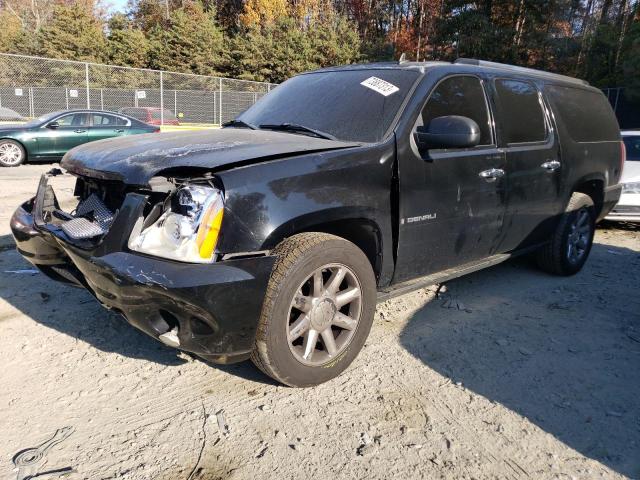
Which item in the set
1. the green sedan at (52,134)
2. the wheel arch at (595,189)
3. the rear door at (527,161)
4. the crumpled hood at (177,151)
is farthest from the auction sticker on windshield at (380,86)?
the green sedan at (52,134)

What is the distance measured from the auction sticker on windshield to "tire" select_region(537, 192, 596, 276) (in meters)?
2.37

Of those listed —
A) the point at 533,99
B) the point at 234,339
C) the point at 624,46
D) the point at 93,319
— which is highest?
the point at 624,46

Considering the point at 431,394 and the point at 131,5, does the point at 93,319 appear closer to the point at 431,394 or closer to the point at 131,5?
the point at 431,394

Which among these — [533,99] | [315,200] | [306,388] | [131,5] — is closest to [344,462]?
[306,388]

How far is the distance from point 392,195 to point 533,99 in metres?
2.10

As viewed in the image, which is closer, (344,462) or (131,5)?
(344,462)

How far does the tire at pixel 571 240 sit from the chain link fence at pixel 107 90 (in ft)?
51.5

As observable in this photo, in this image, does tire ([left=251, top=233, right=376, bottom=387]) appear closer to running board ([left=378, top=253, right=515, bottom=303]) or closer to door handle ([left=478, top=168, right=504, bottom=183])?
running board ([left=378, top=253, right=515, bottom=303])

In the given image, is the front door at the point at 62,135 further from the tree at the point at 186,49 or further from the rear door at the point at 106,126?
the tree at the point at 186,49

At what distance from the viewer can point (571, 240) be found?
16.4ft

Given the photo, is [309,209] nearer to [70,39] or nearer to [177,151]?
[177,151]

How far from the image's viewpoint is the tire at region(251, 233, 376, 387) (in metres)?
2.55

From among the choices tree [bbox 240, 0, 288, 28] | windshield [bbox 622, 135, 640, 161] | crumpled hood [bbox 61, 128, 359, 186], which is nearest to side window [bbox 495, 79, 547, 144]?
crumpled hood [bbox 61, 128, 359, 186]

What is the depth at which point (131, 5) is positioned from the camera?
52.2 m
